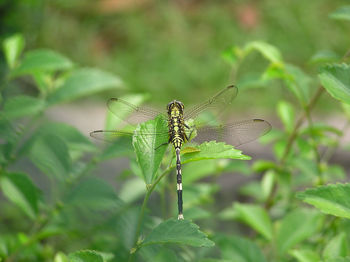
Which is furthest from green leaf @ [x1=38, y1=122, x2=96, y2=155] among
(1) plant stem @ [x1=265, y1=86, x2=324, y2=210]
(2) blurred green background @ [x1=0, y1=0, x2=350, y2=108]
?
(2) blurred green background @ [x1=0, y1=0, x2=350, y2=108]

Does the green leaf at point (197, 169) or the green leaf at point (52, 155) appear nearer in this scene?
the green leaf at point (52, 155)

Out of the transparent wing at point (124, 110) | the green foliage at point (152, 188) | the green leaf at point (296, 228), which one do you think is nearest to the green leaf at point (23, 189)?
the green foliage at point (152, 188)

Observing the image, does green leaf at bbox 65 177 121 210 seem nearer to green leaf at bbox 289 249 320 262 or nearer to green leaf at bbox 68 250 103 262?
green leaf at bbox 68 250 103 262

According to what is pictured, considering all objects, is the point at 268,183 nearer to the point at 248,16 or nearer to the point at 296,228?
the point at 296,228

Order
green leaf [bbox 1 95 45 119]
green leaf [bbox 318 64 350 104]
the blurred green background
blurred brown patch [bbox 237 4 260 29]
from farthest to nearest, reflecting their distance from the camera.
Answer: blurred brown patch [bbox 237 4 260 29] < the blurred green background < green leaf [bbox 1 95 45 119] < green leaf [bbox 318 64 350 104]

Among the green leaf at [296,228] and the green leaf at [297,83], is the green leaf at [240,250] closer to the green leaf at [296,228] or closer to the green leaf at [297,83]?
the green leaf at [296,228]

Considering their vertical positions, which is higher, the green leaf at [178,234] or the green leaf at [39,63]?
the green leaf at [39,63]
